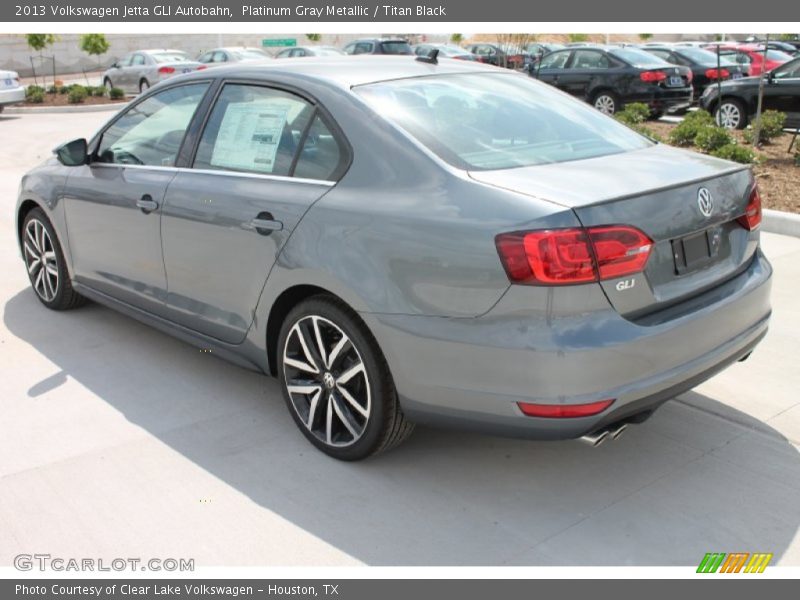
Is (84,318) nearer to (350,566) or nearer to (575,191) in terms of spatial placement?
(350,566)

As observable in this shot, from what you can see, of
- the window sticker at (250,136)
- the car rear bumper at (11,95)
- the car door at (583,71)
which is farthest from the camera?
the car rear bumper at (11,95)

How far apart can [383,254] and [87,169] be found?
2729 millimetres

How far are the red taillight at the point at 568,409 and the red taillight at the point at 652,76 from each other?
46.8ft

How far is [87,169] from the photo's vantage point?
5.32m

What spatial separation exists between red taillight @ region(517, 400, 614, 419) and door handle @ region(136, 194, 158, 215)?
8.18 ft

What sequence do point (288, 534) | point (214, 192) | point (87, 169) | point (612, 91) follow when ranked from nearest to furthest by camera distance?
point (288, 534) < point (214, 192) < point (87, 169) < point (612, 91)

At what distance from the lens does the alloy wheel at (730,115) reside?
13820 mm

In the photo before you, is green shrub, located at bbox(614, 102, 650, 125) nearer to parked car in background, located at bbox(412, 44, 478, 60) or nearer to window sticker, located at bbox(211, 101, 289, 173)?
window sticker, located at bbox(211, 101, 289, 173)

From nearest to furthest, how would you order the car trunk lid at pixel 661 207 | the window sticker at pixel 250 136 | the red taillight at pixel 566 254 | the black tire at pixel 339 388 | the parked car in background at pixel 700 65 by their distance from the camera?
the red taillight at pixel 566 254 < the car trunk lid at pixel 661 207 < the black tire at pixel 339 388 < the window sticker at pixel 250 136 < the parked car in background at pixel 700 65

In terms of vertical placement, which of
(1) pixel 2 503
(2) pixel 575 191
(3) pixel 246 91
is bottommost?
(1) pixel 2 503

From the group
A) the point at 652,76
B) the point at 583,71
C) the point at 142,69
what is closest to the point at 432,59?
the point at 652,76

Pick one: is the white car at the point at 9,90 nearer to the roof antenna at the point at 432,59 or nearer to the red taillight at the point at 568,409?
the roof antenna at the point at 432,59
